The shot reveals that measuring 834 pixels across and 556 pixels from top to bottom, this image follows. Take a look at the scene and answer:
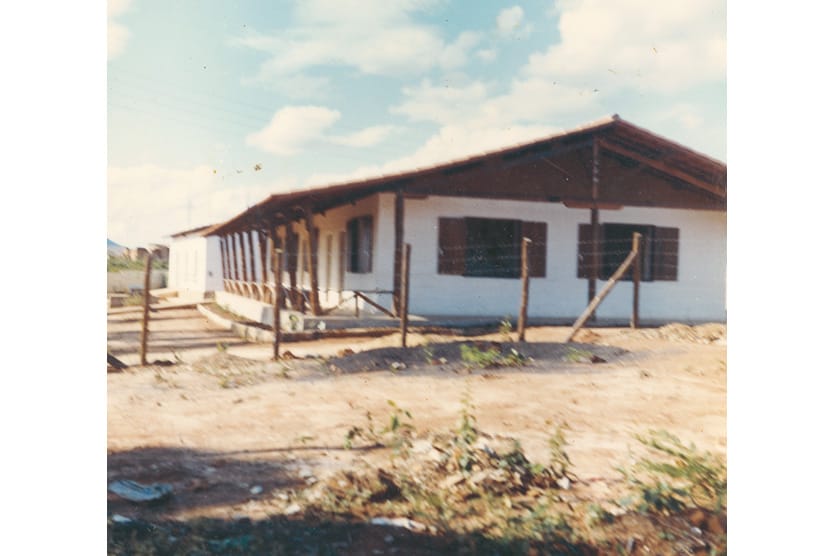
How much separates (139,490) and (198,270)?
330 inches

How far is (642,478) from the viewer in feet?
13.3

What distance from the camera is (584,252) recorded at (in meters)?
10.9

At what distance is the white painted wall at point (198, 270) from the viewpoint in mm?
8820

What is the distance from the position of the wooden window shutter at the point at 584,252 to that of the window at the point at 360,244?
3.12m

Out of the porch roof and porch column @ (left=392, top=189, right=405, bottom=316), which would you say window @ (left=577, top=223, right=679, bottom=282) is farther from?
porch column @ (left=392, top=189, right=405, bottom=316)

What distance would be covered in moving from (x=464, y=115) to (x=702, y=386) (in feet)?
7.57

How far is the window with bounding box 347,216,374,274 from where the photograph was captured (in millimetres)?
10977

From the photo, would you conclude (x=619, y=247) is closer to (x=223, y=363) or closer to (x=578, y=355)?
(x=578, y=355)

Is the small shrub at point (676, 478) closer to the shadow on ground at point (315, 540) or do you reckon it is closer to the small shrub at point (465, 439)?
the shadow on ground at point (315, 540)

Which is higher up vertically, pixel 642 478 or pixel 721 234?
pixel 721 234

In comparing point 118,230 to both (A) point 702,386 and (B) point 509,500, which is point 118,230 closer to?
(B) point 509,500

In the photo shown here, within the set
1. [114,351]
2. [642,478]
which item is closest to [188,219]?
[114,351]

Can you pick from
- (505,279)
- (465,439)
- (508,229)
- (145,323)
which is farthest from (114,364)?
(508,229)
